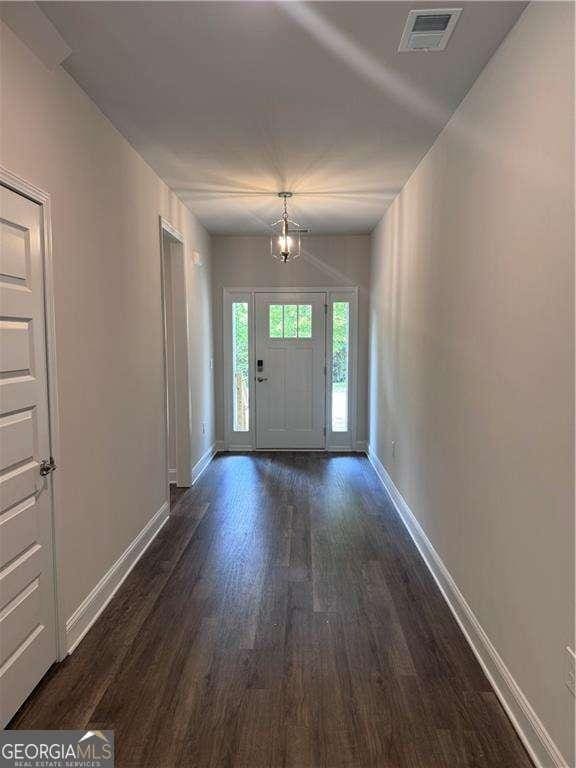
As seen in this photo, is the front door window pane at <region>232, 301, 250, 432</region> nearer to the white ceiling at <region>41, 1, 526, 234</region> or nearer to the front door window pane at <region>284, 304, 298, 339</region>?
the front door window pane at <region>284, 304, 298, 339</region>

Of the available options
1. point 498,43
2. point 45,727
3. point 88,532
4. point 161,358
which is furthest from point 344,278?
point 45,727

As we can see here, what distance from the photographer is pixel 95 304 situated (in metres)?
2.41

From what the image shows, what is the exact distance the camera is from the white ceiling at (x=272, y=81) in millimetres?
1727

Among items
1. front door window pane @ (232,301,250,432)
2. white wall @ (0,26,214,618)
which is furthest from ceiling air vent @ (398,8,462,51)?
front door window pane @ (232,301,250,432)

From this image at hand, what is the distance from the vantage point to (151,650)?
213 cm

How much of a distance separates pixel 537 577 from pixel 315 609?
122cm

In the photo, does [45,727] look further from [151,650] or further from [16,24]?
[16,24]

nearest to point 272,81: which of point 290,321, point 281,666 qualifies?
point 281,666

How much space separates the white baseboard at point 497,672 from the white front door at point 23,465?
5.96ft

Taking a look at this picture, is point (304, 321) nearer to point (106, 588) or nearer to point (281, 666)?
point (106, 588)

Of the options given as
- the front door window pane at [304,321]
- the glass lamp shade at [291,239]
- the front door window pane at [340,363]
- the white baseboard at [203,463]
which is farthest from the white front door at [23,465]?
the front door window pane at [340,363]

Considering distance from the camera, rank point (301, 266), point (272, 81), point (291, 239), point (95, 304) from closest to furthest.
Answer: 1. point (272, 81)
2. point (95, 304)
3. point (291, 239)
4. point (301, 266)

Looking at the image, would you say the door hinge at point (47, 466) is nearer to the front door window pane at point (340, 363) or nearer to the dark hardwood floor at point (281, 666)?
the dark hardwood floor at point (281, 666)

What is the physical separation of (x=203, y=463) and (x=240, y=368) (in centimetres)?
129
